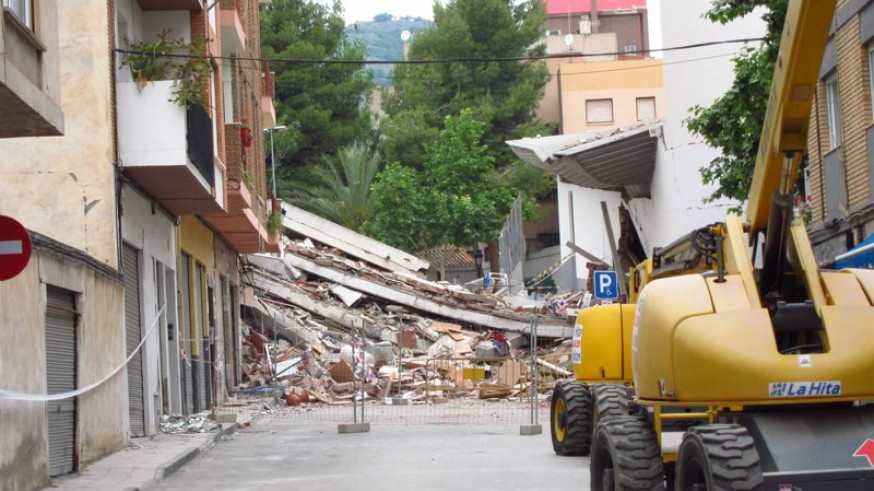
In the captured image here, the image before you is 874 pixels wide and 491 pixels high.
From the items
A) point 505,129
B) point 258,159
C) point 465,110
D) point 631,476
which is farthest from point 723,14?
point 505,129

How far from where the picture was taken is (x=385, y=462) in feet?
56.5

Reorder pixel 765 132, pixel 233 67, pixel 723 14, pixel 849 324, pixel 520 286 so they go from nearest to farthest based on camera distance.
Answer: pixel 849 324 → pixel 765 132 → pixel 723 14 → pixel 233 67 → pixel 520 286

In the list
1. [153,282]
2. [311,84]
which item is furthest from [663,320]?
[311,84]

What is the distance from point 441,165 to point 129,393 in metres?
40.0

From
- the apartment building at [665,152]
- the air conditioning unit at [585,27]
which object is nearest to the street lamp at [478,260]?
the air conditioning unit at [585,27]

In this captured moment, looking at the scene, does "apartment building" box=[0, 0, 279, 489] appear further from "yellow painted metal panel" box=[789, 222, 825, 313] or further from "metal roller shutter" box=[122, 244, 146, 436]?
"yellow painted metal panel" box=[789, 222, 825, 313]

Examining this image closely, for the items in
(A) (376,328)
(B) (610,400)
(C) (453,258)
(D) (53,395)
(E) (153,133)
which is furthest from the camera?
(C) (453,258)

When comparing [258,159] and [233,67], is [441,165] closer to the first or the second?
[258,159]

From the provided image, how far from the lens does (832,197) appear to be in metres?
23.4

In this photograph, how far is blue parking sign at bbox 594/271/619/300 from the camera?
22.6 metres

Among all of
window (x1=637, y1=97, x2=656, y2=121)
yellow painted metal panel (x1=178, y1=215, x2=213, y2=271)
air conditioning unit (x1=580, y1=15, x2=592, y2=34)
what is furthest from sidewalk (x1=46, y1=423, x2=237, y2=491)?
air conditioning unit (x1=580, y1=15, x2=592, y2=34)

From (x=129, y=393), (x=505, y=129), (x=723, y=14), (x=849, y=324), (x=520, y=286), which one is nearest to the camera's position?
(x=849, y=324)

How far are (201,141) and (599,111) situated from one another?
45.5 meters

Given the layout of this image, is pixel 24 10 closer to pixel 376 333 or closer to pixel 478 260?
pixel 376 333
